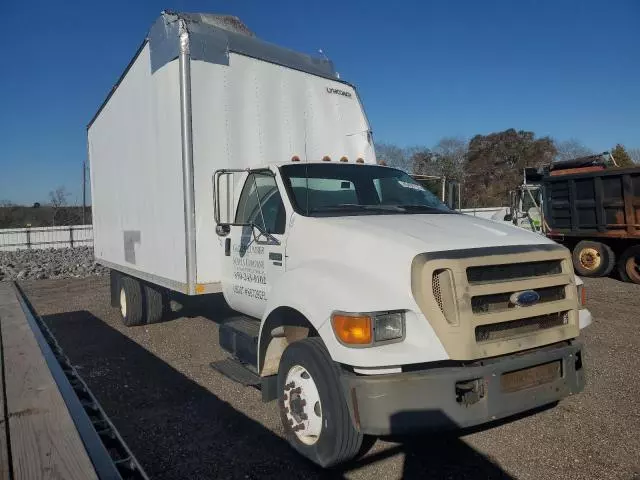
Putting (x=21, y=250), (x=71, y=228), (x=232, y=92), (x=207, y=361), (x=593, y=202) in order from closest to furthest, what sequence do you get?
1. (x=232, y=92)
2. (x=207, y=361)
3. (x=593, y=202)
4. (x=21, y=250)
5. (x=71, y=228)

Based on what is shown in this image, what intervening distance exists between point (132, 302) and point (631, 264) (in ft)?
34.4

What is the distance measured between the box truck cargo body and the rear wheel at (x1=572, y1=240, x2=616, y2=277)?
8036 millimetres

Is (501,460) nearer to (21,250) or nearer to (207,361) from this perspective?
(207,361)

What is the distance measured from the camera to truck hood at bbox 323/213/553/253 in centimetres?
347

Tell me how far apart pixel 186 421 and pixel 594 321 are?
20.8 feet

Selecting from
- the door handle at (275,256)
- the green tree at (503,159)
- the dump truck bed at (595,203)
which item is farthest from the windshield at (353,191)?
the green tree at (503,159)

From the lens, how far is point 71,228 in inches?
1048

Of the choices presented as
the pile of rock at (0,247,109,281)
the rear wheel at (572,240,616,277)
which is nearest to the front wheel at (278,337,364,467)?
the rear wheel at (572,240,616,277)

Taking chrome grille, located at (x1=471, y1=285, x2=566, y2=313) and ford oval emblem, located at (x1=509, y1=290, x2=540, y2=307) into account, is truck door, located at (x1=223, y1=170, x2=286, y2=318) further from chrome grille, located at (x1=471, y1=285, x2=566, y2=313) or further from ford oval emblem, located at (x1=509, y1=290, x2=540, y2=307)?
ford oval emblem, located at (x1=509, y1=290, x2=540, y2=307)

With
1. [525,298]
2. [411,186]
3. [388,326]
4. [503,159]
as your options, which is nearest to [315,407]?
[388,326]

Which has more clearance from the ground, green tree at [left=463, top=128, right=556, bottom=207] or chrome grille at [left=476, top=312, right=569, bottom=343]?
green tree at [left=463, top=128, right=556, bottom=207]

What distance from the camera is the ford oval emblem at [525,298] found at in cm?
338

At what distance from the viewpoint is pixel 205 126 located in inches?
218

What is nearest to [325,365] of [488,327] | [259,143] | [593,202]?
[488,327]
